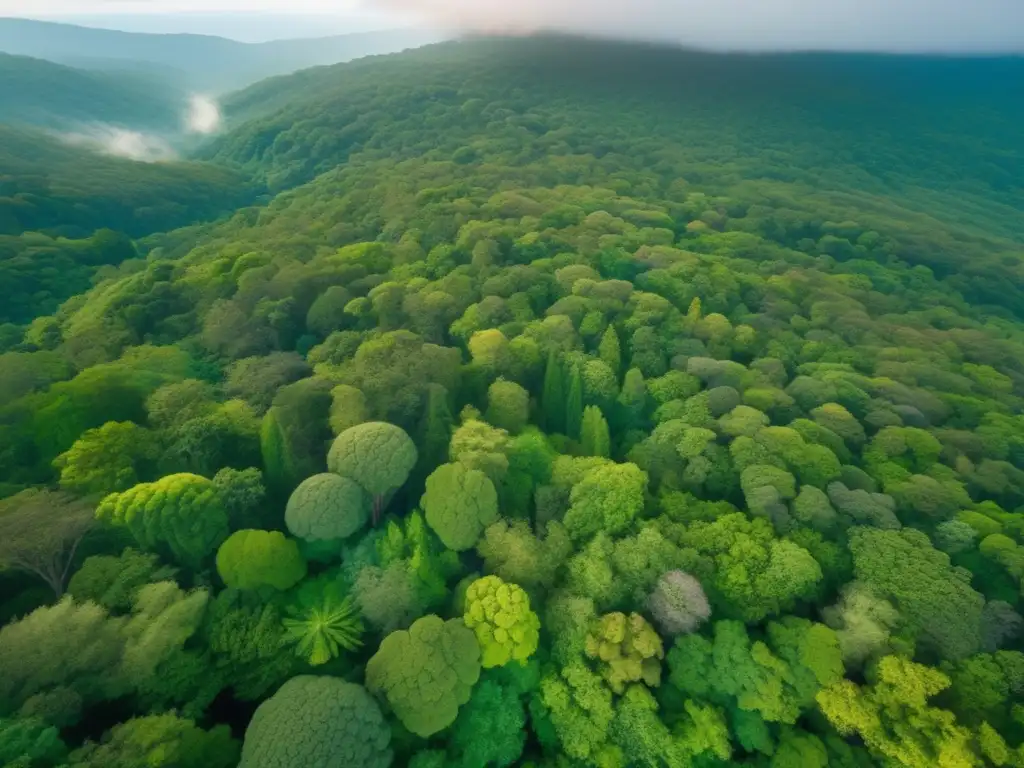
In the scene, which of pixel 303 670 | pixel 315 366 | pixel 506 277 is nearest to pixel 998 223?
pixel 506 277

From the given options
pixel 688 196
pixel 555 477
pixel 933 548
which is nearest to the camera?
pixel 933 548

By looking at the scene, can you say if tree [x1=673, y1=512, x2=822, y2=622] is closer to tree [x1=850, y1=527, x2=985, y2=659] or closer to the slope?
tree [x1=850, y1=527, x2=985, y2=659]

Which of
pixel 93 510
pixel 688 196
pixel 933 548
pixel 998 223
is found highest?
pixel 93 510

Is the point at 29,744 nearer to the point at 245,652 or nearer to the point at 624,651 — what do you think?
the point at 245,652

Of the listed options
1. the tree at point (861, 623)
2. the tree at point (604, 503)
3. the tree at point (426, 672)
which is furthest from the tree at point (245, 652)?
the tree at point (861, 623)

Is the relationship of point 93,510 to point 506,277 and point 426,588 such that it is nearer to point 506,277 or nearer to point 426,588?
point 426,588

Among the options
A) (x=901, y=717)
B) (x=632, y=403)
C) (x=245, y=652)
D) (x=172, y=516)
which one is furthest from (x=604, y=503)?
(x=172, y=516)
